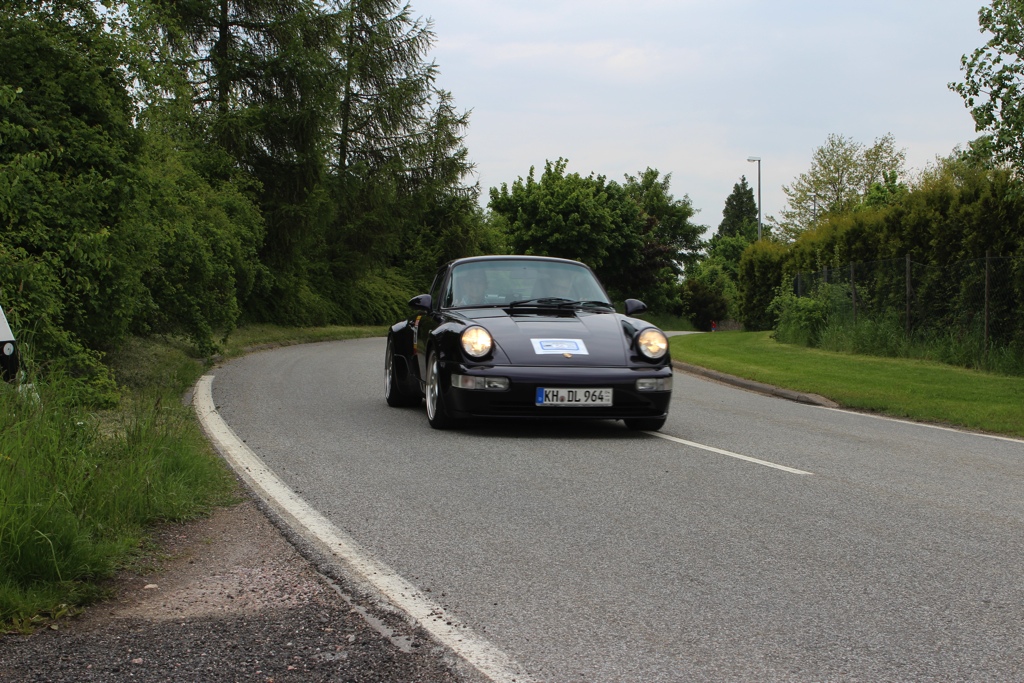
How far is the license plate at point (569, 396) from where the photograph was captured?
865cm

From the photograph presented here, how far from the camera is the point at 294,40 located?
31797mm

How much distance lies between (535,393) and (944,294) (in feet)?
43.8

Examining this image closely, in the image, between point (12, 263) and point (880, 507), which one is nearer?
point (880, 507)

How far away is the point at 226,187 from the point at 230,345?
3998 mm

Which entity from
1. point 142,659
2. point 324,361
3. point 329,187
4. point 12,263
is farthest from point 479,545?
point 329,187

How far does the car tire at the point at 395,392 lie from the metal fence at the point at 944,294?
10.7m

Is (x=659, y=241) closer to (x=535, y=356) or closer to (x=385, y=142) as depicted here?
(x=385, y=142)

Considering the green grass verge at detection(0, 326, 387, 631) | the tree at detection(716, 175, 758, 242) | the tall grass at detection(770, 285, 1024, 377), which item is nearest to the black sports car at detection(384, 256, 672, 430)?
the green grass verge at detection(0, 326, 387, 631)

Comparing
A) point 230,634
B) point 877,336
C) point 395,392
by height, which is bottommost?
point 230,634

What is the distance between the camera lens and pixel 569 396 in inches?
341

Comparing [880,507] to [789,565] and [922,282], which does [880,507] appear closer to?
[789,565]

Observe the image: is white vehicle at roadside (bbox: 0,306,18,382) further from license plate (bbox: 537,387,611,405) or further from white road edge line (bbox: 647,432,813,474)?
white road edge line (bbox: 647,432,813,474)

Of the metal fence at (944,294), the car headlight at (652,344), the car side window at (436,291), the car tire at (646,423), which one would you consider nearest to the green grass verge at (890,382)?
the metal fence at (944,294)

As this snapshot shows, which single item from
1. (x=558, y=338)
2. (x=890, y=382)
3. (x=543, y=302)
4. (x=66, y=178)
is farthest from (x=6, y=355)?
(x=890, y=382)
